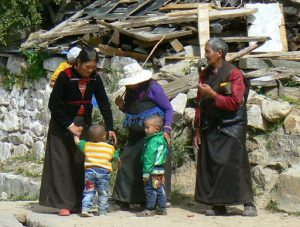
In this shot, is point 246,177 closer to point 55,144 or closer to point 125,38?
point 55,144

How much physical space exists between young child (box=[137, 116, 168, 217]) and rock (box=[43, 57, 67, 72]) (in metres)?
4.67

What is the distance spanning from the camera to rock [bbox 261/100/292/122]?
343 inches

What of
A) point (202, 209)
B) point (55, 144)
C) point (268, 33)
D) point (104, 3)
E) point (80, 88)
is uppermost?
point (104, 3)

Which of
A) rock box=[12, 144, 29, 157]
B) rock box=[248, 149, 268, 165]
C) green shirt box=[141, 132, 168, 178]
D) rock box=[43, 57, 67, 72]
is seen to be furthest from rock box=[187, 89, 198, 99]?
rock box=[12, 144, 29, 157]

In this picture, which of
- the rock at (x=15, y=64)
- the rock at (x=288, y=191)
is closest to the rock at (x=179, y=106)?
the rock at (x=288, y=191)

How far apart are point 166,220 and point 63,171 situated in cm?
111

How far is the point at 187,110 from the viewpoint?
373 inches

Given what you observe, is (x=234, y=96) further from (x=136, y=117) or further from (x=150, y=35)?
(x=150, y=35)

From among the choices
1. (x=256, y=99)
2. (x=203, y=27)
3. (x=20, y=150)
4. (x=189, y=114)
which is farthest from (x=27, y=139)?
(x=256, y=99)

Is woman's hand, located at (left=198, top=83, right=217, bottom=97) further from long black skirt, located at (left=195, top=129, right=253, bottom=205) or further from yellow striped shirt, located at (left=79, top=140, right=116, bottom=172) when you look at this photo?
yellow striped shirt, located at (left=79, top=140, right=116, bottom=172)

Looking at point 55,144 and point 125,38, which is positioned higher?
point 125,38

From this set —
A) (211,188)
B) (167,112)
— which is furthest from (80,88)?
(211,188)

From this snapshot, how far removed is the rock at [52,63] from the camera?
12.2 metres

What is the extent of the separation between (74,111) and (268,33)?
4.25 meters
